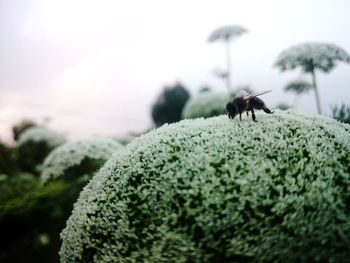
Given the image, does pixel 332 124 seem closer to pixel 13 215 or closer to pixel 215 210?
pixel 215 210

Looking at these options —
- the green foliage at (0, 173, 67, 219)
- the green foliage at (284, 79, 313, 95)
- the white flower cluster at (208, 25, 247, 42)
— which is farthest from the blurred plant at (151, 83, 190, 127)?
the green foliage at (0, 173, 67, 219)

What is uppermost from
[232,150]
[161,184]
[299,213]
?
[232,150]

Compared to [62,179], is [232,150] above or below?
below

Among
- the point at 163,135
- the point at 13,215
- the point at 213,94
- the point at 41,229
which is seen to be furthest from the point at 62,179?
the point at 213,94

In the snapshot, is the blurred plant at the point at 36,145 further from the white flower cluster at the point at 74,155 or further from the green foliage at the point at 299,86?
the green foliage at the point at 299,86

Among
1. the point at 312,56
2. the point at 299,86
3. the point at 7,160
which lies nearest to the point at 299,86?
the point at 299,86

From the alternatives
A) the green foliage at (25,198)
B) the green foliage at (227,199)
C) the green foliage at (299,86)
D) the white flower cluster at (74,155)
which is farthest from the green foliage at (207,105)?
the green foliage at (227,199)
